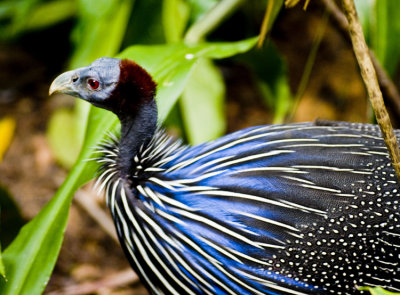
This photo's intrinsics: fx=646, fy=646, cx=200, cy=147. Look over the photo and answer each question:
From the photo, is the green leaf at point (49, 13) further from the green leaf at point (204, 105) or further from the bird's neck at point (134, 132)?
the bird's neck at point (134, 132)

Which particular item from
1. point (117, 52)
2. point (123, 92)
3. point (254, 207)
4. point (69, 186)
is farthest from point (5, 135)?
point (254, 207)

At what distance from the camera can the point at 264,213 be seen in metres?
1.57

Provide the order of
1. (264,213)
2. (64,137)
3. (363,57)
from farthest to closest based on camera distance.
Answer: (64,137)
(264,213)
(363,57)

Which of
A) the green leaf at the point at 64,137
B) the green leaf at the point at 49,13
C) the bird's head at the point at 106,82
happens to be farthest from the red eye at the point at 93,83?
the green leaf at the point at 49,13

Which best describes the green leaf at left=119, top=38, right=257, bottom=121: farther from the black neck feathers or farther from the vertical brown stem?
the vertical brown stem

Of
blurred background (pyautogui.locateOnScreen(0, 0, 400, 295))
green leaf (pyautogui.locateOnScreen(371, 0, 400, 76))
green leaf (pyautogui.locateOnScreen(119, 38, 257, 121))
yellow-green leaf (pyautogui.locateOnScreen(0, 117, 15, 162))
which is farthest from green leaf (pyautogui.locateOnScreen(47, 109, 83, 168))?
green leaf (pyautogui.locateOnScreen(371, 0, 400, 76))

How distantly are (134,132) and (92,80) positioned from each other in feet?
0.58

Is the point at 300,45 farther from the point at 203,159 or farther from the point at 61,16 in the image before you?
the point at 203,159

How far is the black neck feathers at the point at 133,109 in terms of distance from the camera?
1.64 m

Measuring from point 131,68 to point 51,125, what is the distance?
1.49m

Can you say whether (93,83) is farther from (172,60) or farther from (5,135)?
(5,135)

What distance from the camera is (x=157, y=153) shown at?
172 cm

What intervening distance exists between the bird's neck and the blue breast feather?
0.02 m

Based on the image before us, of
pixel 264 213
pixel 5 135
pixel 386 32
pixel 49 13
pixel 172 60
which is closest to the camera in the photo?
pixel 264 213
